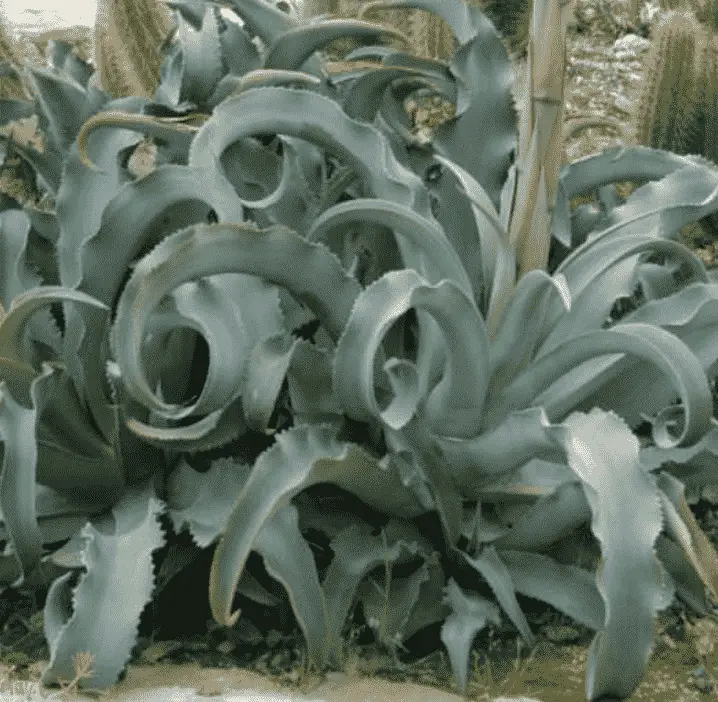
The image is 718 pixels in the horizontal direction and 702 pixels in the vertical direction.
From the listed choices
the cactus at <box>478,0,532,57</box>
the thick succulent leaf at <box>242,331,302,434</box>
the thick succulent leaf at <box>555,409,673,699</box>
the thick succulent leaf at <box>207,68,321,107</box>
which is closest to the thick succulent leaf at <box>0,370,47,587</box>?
the thick succulent leaf at <box>242,331,302,434</box>

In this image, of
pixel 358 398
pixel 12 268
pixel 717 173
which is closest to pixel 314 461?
pixel 358 398

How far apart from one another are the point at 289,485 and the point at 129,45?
2350 millimetres

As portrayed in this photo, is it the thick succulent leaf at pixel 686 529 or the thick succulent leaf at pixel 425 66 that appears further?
the thick succulent leaf at pixel 425 66

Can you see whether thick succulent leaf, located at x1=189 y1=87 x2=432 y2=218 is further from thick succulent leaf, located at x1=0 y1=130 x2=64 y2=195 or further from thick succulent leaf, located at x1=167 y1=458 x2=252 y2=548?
thick succulent leaf, located at x1=0 y1=130 x2=64 y2=195

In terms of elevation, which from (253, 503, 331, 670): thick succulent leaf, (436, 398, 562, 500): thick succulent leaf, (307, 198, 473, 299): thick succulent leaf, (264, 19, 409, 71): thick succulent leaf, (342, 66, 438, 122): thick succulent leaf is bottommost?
(253, 503, 331, 670): thick succulent leaf

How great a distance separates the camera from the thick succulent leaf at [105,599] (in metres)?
2.82


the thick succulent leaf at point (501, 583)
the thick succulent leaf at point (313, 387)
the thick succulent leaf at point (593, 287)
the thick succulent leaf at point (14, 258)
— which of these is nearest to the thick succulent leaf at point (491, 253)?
the thick succulent leaf at point (593, 287)

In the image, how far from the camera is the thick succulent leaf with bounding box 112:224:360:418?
2.82 metres

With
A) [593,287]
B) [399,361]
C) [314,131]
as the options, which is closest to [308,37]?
[314,131]

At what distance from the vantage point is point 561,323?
3.27 meters

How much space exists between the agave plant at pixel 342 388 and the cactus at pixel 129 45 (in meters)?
1.26

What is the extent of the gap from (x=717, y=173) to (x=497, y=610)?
108 centimetres

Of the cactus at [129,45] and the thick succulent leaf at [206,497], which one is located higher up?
the cactus at [129,45]

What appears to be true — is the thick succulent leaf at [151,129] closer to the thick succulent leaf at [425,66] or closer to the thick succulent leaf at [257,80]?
the thick succulent leaf at [257,80]
